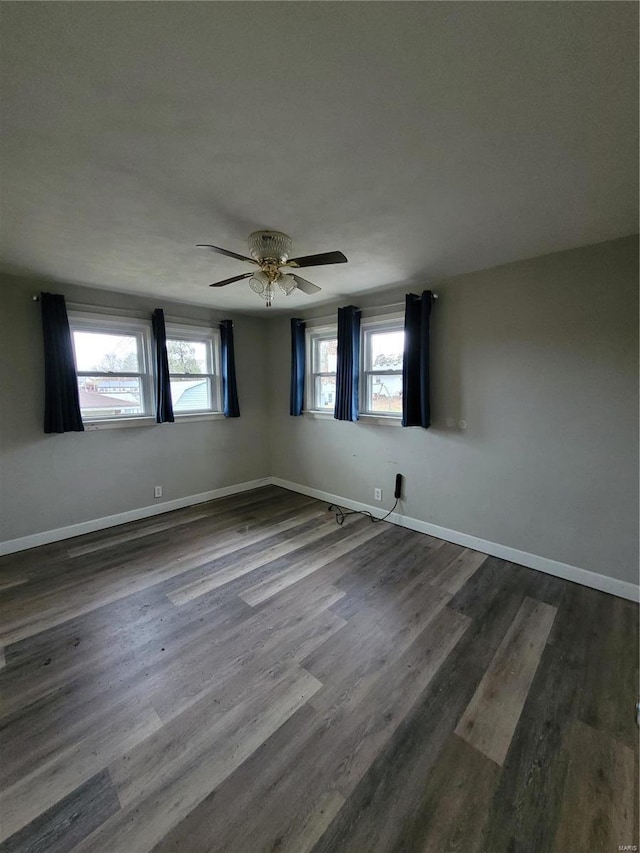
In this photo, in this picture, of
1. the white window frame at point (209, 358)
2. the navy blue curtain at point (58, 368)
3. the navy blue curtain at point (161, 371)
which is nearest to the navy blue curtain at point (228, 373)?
the white window frame at point (209, 358)

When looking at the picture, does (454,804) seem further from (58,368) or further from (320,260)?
(58,368)

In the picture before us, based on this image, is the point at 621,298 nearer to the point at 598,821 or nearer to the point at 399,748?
the point at 598,821

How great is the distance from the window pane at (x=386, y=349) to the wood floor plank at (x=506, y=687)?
2.47m

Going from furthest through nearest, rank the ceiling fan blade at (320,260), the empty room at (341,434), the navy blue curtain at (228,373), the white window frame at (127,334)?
the navy blue curtain at (228,373), the white window frame at (127,334), the ceiling fan blade at (320,260), the empty room at (341,434)

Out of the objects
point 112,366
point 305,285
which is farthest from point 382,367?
point 112,366

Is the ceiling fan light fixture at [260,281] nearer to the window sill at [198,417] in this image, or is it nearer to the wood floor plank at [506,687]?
the window sill at [198,417]

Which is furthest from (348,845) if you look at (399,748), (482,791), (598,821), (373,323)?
(373,323)

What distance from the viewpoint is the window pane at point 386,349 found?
3.64m

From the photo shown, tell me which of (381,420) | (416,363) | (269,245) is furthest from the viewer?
(381,420)

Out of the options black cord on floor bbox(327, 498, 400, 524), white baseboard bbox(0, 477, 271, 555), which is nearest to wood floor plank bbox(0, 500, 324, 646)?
white baseboard bbox(0, 477, 271, 555)

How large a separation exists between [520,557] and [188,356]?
419cm

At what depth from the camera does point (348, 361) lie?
12.5ft

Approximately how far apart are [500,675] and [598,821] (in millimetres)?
606

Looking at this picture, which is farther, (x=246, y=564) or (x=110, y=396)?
(x=110, y=396)
